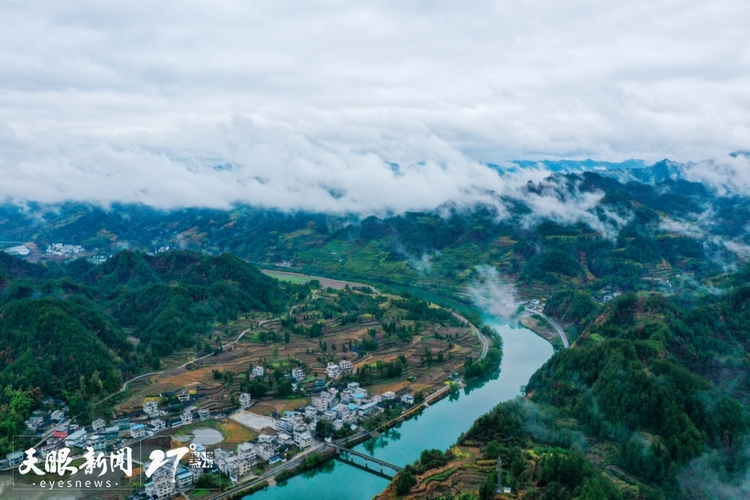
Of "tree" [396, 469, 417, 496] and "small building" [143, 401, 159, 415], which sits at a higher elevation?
"small building" [143, 401, 159, 415]

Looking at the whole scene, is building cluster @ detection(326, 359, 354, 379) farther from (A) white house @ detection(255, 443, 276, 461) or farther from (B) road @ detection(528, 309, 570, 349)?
(B) road @ detection(528, 309, 570, 349)

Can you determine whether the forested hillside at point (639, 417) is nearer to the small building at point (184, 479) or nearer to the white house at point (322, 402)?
the white house at point (322, 402)

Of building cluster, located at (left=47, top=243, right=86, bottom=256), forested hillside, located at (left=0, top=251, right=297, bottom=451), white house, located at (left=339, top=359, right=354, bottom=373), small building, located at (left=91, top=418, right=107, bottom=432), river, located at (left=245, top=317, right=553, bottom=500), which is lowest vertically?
river, located at (left=245, top=317, right=553, bottom=500)

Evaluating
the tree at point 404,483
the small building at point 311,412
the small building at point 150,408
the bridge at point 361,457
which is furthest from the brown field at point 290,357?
the tree at point 404,483

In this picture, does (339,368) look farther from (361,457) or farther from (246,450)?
(246,450)

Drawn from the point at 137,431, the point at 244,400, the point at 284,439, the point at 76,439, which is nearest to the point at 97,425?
the point at 76,439

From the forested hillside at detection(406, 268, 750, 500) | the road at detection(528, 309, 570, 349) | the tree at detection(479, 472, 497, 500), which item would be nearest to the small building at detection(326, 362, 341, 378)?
the forested hillside at detection(406, 268, 750, 500)

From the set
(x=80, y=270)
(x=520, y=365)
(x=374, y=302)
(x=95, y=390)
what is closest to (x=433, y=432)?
(x=520, y=365)
